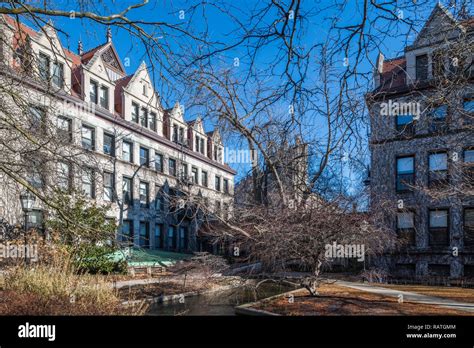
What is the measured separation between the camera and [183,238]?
97.1ft

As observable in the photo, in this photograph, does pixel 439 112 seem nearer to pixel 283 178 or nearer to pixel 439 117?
pixel 439 117

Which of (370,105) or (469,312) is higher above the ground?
(370,105)

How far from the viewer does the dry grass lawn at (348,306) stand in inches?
304

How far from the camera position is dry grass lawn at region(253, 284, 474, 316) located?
7.72 metres

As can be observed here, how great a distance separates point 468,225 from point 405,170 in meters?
4.52

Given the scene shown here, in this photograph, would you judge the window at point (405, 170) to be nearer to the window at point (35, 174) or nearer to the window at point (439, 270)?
the window at point (439, 270)

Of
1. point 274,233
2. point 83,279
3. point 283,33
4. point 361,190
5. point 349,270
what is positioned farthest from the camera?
point 349,270

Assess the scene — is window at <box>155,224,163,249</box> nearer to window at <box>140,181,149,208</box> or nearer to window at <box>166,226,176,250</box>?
window at <box>166,226,176,250</box>

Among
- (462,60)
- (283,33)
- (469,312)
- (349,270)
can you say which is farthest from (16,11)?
(349,270)

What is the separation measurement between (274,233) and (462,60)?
17.9 feet

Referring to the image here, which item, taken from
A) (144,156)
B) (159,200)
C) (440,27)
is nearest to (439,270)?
(440,27)

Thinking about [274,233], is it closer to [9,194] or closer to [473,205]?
[9,194]

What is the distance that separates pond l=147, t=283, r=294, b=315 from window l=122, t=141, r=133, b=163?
1552cm
